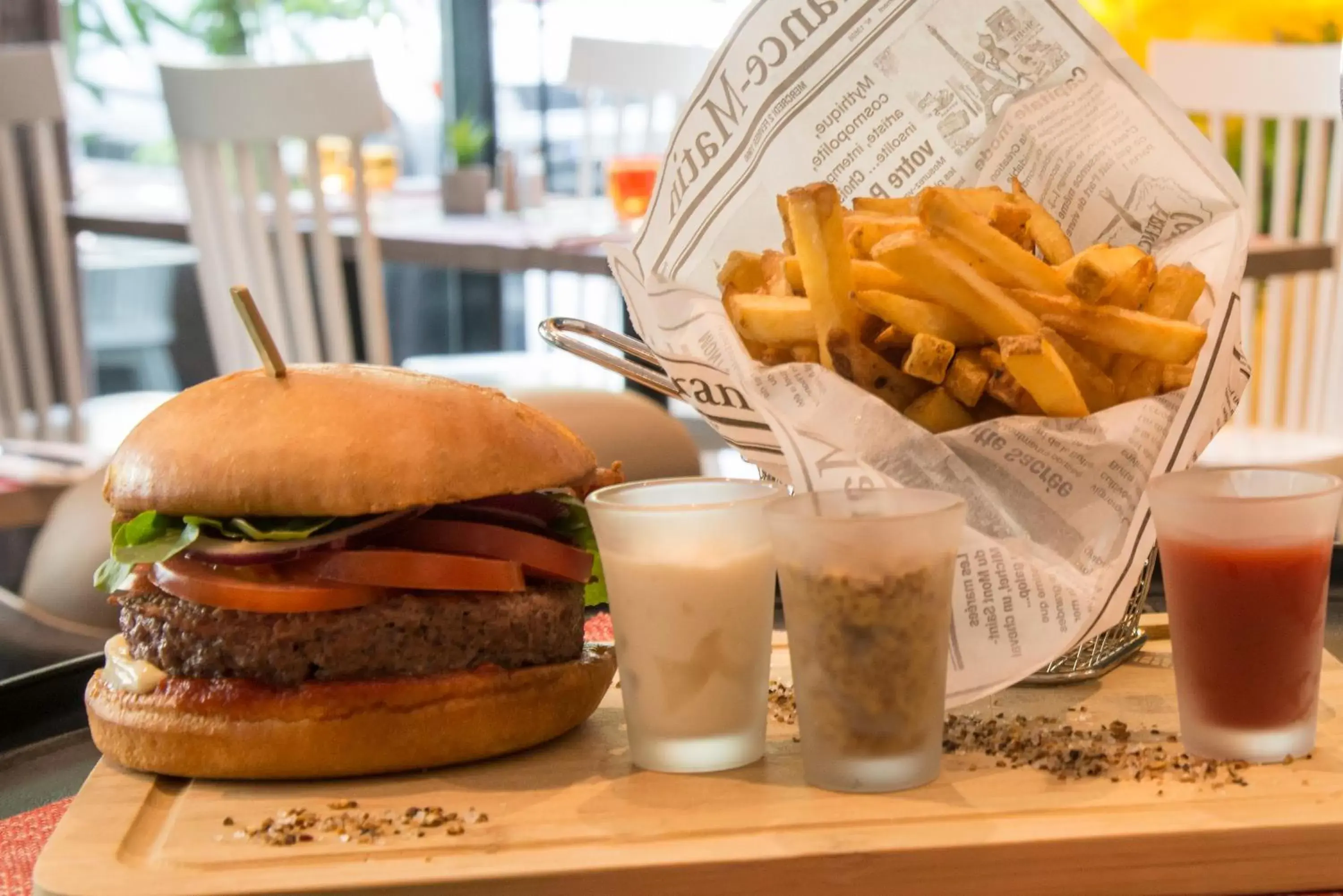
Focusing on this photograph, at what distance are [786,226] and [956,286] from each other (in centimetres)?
22

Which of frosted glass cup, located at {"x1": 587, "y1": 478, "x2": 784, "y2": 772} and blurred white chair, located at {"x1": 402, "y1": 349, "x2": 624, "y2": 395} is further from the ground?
frosted glass cup, located at {"x1": 587, "y1": 478, "x2": 784, "y2": 772}

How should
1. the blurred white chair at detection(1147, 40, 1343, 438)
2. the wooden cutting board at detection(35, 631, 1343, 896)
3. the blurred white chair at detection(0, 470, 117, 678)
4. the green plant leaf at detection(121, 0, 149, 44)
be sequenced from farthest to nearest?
the green plant leaf at detection(121, 0, 149, 44), the blurred white chair at detection(1147, 40, 1343, 438), the blurred white chair at detection(0, 470, 117, 678), the wooden cutting board at detection(35, 631, 1343, 896)

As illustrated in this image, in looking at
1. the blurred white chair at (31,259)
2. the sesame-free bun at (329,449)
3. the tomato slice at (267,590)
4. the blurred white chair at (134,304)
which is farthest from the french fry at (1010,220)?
the blurred white chair at (134,304)

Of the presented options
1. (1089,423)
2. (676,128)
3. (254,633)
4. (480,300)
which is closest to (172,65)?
(676,128)

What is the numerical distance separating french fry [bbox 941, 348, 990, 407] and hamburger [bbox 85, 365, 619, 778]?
0.37 metres

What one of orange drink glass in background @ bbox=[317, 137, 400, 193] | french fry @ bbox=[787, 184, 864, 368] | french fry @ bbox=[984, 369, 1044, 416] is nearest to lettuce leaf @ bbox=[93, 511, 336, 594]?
french fry @ bbox=[787, 184, 864, 368]

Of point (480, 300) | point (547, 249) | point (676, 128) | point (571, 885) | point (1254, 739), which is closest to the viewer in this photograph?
point (571, 885)

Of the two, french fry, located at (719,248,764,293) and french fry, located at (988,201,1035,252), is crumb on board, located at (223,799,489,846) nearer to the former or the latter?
french fry, located at (719,248,764,293)

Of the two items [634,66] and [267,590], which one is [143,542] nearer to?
[267,590]

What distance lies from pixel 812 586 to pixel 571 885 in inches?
11.3

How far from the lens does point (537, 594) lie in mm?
1423

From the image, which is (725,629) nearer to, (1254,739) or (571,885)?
(571,885)

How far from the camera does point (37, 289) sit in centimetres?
481

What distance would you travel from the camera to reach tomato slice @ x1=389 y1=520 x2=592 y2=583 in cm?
139
